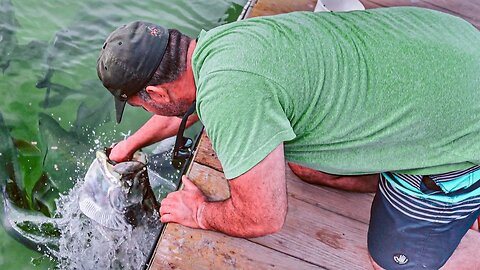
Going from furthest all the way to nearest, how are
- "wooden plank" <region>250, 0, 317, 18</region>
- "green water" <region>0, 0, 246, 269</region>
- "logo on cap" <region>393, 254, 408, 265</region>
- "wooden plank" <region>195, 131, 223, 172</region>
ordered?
"wooden plank" <region>250, 0, 317, 18</region>, "green water" <region>0, 0, 246, 269</region>, "wooden plank" <region>195, 131, 223, 172</region>, "logo on cap" <region>393, 254, 408, 265</region>

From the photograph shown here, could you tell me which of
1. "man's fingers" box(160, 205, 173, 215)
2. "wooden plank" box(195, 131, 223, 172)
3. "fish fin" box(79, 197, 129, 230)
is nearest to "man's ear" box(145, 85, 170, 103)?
"man's fingers" box(160, 205, 173, 215)

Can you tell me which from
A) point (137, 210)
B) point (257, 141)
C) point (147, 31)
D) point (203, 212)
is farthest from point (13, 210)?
point (257, 141)

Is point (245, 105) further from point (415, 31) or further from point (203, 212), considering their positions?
point (203, 212)

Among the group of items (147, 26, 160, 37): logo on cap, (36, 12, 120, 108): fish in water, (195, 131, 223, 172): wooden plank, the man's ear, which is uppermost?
(147, 26, 160, 37): logo on cap

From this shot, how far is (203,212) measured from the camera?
2.33 metres

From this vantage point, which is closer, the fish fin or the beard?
the beard

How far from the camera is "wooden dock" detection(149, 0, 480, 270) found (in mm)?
2332

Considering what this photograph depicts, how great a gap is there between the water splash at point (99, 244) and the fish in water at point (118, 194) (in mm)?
82

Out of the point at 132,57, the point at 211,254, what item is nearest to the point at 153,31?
the point at 132,57

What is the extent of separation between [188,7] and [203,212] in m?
3.30

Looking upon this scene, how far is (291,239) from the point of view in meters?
2.47

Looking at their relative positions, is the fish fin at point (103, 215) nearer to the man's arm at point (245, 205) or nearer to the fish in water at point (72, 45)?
the man's arm at point (245, 205)

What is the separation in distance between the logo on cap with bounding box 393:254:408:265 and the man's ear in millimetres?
1144

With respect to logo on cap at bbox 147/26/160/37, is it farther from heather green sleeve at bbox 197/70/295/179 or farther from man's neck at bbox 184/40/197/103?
heather green sleeve at bbox 197/70/295/179
